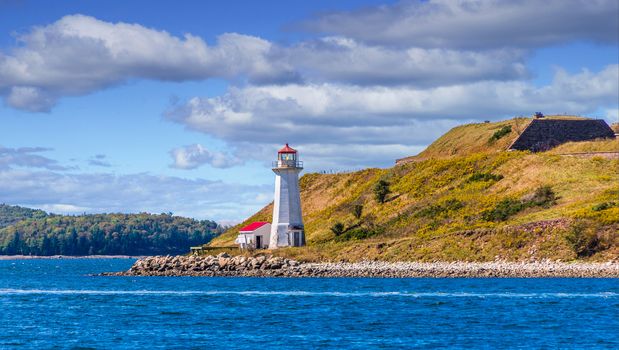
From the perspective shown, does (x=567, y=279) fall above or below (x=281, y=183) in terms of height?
below

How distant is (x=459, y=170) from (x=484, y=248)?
99.4ft

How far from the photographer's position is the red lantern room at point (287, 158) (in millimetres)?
91938

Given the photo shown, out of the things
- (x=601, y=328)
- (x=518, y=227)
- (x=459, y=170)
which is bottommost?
(x=601, y=328)

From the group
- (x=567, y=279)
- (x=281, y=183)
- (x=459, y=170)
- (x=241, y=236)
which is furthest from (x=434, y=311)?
(x=459, y=170)

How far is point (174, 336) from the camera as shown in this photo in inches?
1815

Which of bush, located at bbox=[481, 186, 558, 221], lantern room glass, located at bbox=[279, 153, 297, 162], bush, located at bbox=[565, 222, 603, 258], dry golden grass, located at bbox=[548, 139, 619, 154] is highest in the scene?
dry golden grass, located at bbox=[548, 139, 619, 154]

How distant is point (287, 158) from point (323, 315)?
3921 cm

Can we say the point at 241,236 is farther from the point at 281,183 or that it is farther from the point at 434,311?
the point at 434,311

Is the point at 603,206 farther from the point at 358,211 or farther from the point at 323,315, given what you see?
the point at 323,315

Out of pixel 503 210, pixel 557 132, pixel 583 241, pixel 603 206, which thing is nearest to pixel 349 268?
pixel 503 210

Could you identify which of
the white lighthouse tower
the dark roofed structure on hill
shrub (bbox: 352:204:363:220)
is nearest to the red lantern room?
the white lighthouse tower

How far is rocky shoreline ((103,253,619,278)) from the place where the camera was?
74188 millimetres

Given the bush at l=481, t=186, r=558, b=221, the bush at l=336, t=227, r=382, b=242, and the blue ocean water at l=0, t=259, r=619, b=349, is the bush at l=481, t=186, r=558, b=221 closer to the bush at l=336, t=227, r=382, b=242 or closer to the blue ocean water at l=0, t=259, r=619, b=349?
the bush at l=336, t=227, r=382, b=242

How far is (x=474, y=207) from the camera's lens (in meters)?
96.8
